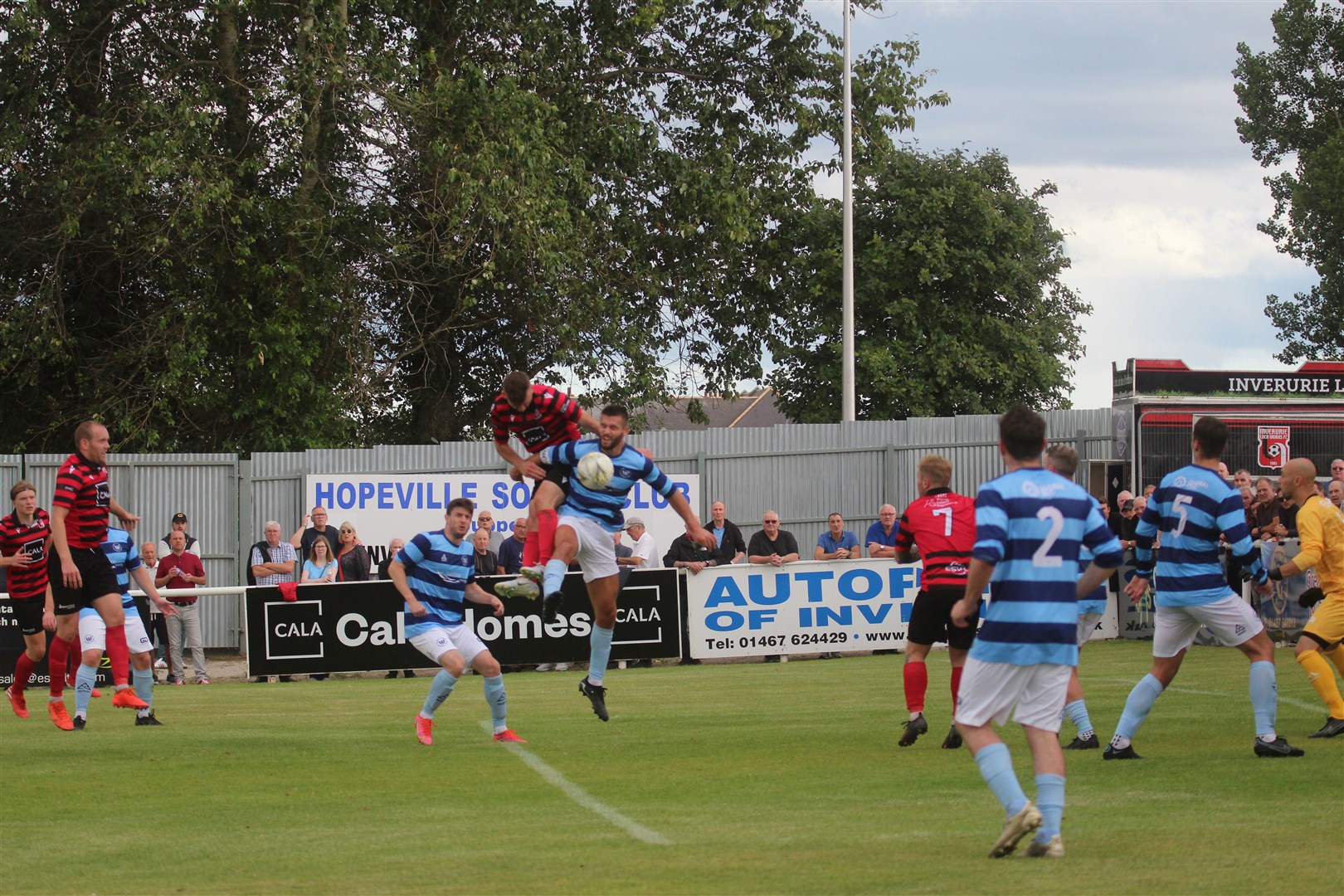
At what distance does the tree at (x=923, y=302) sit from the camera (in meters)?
40.9

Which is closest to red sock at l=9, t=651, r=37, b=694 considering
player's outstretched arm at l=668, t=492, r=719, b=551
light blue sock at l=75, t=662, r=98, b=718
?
light blue sock at l=75, t=662, r=98, b=718

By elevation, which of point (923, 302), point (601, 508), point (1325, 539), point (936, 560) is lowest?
point (936, 560)

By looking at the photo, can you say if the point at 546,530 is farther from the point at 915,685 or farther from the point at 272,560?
the point at 272,560

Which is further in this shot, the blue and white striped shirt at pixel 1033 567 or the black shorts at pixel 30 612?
the black shorts at pixel 30 612

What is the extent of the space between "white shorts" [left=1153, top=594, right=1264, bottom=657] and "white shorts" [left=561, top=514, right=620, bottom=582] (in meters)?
4.02

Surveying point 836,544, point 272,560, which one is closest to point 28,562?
point 272,560

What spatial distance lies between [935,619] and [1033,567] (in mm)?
3894

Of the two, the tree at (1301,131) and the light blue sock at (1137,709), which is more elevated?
the tree at (1301,131)

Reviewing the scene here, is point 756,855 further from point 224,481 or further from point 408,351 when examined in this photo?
point 408,351

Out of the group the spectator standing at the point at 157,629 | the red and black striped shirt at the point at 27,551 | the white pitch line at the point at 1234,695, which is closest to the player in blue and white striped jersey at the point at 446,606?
the red and black striped shirt at the point at 27,551

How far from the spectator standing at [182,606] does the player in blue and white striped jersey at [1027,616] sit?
1438cm

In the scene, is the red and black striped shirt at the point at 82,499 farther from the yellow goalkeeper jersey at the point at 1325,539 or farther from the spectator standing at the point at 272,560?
the yellow goalkeeper jersey at the point at 1325,539

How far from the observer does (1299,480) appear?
10789 millimetres

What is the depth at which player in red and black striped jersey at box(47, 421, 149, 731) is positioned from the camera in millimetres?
12305
